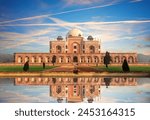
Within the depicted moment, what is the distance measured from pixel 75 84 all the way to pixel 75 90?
0.26 feet

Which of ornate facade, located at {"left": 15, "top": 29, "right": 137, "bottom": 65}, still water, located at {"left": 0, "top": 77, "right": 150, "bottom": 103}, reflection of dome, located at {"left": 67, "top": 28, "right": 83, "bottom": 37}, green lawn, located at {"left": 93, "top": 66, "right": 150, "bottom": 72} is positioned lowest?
still water, located at {"left": 0, "top": 77, "right": 150, "bottom": 103}

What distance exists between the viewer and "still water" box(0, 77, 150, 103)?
14.1ft

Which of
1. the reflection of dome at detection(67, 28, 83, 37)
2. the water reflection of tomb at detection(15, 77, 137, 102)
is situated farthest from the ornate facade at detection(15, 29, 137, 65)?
the water reflection of tomb at detection(15, 77, 137, 102)

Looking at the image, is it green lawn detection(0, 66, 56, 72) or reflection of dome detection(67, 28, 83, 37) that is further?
green lawn detection(0, 66, 56, 72)

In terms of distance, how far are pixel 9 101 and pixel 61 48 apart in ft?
2.73

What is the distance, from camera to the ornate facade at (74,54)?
441cm

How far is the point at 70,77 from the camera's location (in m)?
4.50

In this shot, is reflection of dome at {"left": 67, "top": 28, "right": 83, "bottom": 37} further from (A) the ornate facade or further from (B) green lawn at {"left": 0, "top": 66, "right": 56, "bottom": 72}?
(B) green lawn at {"left": 0, "top": 66, "right": 56, "bottom": 72}

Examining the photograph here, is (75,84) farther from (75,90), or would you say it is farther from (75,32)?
(75,32)

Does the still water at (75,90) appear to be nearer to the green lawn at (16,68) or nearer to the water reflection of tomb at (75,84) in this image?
the water reflection of tomb at (75,84)

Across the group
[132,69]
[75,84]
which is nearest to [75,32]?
[75,84]

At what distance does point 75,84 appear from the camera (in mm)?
4441

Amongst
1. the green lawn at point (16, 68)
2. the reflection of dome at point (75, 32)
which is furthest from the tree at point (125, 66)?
the green lawn at point (16, 68)

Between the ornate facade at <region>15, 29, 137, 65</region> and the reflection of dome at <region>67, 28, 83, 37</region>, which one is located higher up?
the reflection of dome at <region>67, 28, 83, 37</region>
